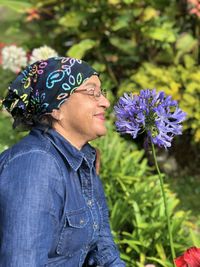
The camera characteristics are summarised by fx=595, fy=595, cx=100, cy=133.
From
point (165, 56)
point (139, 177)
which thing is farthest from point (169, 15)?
point (139, 177)

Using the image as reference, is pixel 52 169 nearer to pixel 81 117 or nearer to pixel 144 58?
pixel 81 117

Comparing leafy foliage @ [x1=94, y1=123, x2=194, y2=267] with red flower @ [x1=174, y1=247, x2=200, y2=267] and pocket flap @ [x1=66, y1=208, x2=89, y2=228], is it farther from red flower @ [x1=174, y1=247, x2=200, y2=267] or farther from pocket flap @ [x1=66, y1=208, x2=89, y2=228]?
red flower @ [x1=174, y1=247, x2=200, y2=267]

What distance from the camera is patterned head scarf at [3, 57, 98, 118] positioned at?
2.21m

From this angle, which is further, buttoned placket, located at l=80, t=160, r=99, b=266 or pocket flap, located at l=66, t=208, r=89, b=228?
buttoned placket, located at l=80, t=160, r=99, b=266

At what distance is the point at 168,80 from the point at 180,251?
7.49ft

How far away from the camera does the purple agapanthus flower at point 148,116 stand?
2121mm

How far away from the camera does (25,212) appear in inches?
78.7

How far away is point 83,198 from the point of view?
234 cm

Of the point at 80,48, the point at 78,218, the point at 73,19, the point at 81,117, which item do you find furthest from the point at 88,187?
the point at 73,19

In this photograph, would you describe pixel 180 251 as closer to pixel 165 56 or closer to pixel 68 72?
pixel 68 72

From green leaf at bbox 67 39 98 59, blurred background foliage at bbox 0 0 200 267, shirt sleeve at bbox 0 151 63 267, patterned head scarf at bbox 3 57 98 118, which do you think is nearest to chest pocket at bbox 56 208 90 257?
shirt sleeve at bbox 0 151 63 267

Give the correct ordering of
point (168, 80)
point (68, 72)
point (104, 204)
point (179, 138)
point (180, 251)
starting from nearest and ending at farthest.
Answer: point (68, 72), point (104, 204), point (180, 251), point (168, 80), point (179, 138)

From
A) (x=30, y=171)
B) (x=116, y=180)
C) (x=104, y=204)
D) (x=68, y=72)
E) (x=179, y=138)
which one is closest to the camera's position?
(x=30, y=171)

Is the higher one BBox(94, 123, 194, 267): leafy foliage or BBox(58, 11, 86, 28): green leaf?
BBox(58, 11, 86, 28): green leaf
